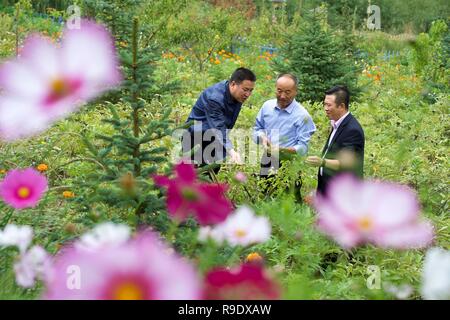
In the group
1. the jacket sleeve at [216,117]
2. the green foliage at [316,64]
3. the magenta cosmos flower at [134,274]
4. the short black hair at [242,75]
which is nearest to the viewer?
the magenta cosmos flower at [134,274]

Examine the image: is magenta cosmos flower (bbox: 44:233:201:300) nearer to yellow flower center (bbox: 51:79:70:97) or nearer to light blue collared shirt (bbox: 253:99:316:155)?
yellow flower center (bbox: 51:79:70:97)

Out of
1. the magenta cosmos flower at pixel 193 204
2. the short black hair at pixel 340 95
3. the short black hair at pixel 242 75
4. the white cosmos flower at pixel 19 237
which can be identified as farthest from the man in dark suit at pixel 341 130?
the magenta cosmos flower at pixel 193 204

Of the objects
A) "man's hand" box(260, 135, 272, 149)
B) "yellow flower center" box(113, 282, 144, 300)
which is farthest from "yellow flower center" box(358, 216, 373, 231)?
"man's hand" box(260, 135, 272, 149)

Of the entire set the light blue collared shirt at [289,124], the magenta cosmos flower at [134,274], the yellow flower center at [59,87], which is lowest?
the magenta cosmos flower at [134,274]

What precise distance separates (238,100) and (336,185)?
126 inches

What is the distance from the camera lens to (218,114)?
377 cm

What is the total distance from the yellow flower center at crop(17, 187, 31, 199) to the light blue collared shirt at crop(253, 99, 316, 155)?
277 centimetres

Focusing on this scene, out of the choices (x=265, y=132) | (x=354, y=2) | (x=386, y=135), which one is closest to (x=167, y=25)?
(x=386, y=135)

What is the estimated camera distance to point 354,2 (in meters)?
22.3

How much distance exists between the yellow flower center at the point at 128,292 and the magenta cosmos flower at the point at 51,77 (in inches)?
7.0

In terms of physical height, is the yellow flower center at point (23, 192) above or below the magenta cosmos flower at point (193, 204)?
above

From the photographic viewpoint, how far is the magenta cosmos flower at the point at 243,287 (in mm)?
621

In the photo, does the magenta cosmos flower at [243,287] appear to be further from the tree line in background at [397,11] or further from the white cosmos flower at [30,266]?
the tree line in background at [397,11]
